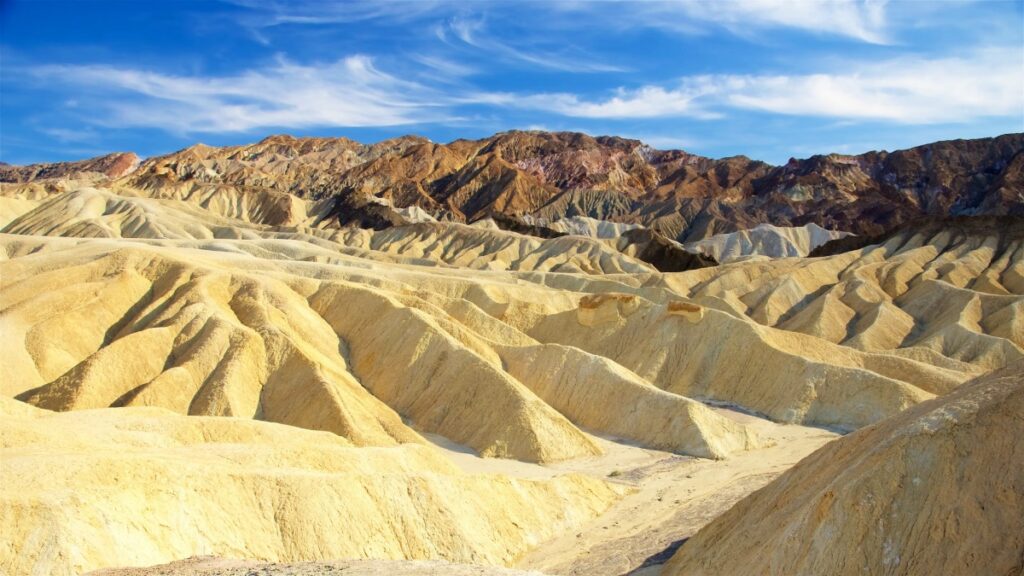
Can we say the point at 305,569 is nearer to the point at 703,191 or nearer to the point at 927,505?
the point at 927,505

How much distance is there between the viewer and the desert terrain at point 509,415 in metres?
16.1

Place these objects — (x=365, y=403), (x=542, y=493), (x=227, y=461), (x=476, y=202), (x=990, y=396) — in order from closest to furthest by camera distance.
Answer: (x=990, y=396), (x=227, y=461), (x=542, y=493), (x=365, y=403), (x=476, y=202)

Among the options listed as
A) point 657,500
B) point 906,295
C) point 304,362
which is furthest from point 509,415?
point 906,295

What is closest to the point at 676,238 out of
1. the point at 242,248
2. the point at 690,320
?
the point at 242,248

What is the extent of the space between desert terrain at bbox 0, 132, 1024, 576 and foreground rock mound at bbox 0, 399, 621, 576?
78 millimetres

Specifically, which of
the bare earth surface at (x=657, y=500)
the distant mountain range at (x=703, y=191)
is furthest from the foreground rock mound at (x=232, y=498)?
the distant mountain range at (x=703, y=191)

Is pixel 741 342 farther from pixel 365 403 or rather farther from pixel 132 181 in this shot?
pixel 132 181

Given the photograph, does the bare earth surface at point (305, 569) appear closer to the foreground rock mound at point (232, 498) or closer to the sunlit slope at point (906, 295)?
the foreground rock mound at point (232, 498)

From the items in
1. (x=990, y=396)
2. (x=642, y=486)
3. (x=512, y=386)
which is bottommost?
(x=642, y=486)

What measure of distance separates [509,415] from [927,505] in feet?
79.9

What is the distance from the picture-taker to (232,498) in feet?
68.9

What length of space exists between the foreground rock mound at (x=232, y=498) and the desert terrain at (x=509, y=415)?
8 cm

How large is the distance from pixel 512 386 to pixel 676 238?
127135mm

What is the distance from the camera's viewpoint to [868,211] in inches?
6107
